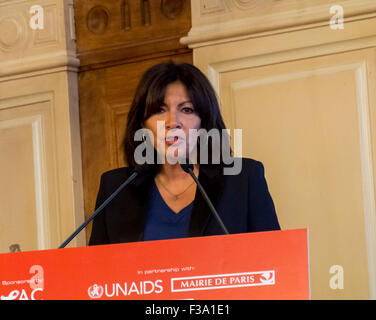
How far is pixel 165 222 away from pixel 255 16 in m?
0.91

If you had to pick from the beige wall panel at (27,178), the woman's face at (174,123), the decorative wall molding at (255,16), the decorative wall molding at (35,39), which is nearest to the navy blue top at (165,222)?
the woman's face at (174,123)

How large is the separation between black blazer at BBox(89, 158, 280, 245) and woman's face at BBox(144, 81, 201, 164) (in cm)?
9

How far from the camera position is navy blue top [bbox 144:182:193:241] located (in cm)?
161

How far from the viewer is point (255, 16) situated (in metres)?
2.23

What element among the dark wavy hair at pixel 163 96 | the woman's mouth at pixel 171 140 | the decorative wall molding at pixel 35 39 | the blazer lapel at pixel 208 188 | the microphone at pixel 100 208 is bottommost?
the microphone at pixel 100 208

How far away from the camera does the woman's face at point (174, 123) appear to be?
165 centimetres

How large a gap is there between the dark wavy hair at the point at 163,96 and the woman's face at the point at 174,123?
0.01 m

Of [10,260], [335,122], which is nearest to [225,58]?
[335,122]

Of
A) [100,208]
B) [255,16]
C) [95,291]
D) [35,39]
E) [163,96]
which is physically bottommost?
[95,291]

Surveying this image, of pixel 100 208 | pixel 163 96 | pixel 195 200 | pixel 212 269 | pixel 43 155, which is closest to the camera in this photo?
pixel 212 269

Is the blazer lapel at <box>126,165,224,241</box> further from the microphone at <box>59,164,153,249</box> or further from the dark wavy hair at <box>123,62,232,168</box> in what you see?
the microphone at <box>59,164,153,249</box>

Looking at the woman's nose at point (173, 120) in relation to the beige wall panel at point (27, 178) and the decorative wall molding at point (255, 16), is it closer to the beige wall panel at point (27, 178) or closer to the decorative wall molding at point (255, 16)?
the decorative wall molding at point (255, 16)

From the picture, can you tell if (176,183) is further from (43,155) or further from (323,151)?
(43,155)

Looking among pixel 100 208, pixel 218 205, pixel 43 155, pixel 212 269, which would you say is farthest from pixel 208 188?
pixel 43 155
